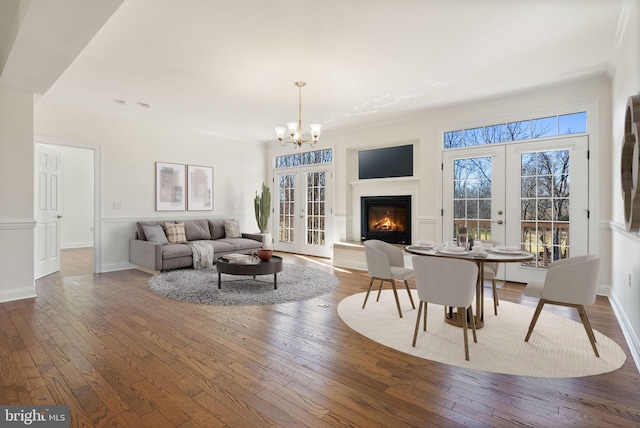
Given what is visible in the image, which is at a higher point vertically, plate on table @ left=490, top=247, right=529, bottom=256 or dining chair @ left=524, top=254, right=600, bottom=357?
plate on table @ left=490, top=247, right=529, bottom=256

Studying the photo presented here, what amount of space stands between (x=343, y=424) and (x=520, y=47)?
376cm

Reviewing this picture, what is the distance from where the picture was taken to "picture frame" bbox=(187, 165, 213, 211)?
6.75 m

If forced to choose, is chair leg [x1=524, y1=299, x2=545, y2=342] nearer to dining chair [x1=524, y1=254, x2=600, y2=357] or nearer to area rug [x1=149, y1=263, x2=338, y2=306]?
dining chair [x1=524, y1=254, x2=600, y2=357]

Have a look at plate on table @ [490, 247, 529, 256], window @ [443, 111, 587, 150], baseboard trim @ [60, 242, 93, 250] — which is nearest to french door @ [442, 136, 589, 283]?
window @ [443, 111, 587, 150]

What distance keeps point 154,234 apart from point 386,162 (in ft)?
14.4

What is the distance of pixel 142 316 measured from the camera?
327 cm

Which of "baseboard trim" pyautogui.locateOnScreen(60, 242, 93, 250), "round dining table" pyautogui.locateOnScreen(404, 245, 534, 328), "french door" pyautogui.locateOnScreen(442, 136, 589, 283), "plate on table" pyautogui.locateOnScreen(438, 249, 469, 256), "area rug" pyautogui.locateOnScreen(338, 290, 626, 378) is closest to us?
"area rug" pyautogui.locateOnScreen(338, 290, 626, 378)

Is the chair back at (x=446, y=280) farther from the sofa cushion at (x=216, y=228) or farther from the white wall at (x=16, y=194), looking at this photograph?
the sofa cushion at (x=216, y=228)

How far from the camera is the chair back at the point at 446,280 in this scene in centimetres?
244

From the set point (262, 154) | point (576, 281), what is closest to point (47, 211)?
point (262, 154)

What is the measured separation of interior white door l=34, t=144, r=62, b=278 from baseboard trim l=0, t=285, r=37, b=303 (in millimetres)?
1241

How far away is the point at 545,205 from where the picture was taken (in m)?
4.52

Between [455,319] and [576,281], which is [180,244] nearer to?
[455,319]

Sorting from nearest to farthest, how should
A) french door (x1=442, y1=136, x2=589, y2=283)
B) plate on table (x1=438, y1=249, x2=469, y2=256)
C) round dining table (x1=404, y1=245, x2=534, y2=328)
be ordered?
1. round dining table (x1=404, y1=245, x2=534, y2=328)
2. plate on table (x1=438, y1=249, x2=469, y2=256)
3. french door (x1=442, y1=136, x2=589, y2=283)
